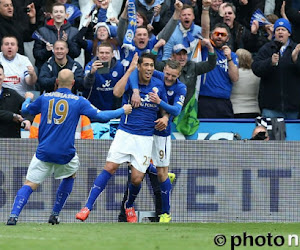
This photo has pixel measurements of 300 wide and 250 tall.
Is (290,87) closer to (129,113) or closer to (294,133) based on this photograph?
(294,133)

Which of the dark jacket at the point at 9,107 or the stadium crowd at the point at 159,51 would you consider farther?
the stadium crowd at the point at 159,51

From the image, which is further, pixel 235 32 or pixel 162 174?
pixel 235 32

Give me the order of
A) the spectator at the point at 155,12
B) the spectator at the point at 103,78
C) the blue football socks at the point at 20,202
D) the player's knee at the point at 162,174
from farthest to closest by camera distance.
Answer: the spectator at the point at 155,12 → the spectator at the point at 103,78 → the player's knee at the point at 162,174 → the blue football socks at the point at 20,202

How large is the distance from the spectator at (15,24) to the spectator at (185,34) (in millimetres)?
2557

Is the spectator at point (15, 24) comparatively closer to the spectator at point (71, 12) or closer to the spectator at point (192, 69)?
the spectator at point (71, 12)

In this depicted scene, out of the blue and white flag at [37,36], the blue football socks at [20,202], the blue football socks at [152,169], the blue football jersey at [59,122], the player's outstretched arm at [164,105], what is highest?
the blue and white flag at [37,36]

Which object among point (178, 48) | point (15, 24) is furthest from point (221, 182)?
point (15, 24)

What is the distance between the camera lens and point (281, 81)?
17.3 m

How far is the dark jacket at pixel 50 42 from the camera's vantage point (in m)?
17.4

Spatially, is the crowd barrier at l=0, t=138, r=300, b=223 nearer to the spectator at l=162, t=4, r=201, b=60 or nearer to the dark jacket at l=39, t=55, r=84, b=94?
the dark jacket at l=39, t=55, r=84, b=94

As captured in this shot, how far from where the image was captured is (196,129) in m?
16.9

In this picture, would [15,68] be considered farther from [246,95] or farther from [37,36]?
[246,95]

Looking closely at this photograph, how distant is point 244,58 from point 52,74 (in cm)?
359

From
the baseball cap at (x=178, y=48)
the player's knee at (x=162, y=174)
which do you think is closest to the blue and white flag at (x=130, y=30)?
the baseball cap at (x=178, y=48)
